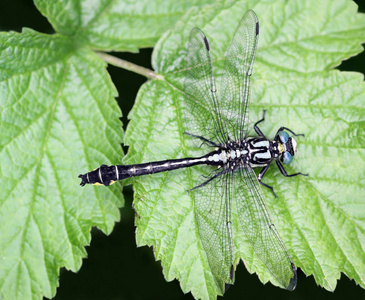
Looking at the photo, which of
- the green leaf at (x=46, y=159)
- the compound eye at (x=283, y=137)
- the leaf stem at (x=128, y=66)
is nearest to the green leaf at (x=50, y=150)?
the green leaf at (x=46, y=159)

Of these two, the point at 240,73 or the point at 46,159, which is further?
the point at 240,73

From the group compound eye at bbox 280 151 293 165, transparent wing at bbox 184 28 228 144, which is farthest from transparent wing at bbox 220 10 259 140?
compound eye at bbox 280 151 293 165

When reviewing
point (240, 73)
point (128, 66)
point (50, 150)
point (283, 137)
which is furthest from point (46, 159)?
point (283, 137)

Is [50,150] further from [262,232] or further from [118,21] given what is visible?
[262,232]

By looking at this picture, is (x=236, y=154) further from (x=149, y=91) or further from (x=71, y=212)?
(x=71, y=212)

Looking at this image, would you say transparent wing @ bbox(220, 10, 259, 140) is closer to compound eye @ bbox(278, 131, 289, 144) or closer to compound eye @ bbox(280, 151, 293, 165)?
compound eye @ bbox(278, 131, 289, 144)

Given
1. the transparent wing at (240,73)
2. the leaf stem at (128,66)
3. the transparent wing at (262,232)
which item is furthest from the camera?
the leaf stem at (128,66)

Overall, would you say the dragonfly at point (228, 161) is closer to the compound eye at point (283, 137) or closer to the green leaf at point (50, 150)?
the compound eye at point (283, 137)
